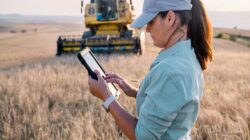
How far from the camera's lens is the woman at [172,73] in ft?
7.20

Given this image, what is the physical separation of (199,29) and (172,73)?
1.24 feet

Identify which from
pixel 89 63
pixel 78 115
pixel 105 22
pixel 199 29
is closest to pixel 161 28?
pixel 199 29

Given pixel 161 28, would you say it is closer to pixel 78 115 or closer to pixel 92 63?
pixel 92 63

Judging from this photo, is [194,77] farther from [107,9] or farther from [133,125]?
[107,9]

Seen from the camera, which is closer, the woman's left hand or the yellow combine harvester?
the woman's left hand

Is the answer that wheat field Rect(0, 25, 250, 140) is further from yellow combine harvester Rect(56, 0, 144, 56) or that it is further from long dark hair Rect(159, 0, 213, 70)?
yellow combine harvester Rect(56, 0, 144, 56)

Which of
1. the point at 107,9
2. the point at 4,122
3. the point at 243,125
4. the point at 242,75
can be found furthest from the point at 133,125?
the point at 107,9

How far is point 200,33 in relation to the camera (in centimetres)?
245

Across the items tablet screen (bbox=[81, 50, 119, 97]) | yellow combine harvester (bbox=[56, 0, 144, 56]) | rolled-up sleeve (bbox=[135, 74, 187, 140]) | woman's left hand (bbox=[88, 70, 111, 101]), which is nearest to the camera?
rolled-up sleeve (bbox=[135, 74, 187, 140])

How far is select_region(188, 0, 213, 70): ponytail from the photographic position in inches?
95.3

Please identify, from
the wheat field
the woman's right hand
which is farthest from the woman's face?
the wheat field

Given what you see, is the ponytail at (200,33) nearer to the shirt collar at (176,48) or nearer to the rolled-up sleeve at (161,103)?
the shirt collar at (176,48)

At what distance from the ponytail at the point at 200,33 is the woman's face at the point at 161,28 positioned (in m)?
0.13

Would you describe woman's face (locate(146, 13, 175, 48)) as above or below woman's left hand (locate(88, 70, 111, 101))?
above
